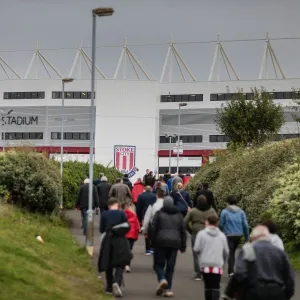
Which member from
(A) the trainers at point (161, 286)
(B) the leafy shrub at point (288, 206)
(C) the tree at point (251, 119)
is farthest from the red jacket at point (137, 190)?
(C) the tree at point (251, 119)

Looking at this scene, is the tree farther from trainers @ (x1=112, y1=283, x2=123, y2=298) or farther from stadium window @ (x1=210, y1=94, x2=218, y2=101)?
stadium window @ (x1=210, y1=94, x2=218, y2=101)

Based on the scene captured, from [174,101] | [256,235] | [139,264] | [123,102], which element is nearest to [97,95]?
[123,102]

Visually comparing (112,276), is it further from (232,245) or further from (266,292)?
(266,292)

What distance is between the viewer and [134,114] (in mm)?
87938

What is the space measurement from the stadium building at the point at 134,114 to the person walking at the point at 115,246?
233ft

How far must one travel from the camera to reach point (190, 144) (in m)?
89.9

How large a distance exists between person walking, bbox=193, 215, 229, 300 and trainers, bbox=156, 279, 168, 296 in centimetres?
167

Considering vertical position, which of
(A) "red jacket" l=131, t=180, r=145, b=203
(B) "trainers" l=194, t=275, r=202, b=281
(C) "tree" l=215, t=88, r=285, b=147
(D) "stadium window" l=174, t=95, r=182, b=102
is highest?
(D) "stadium window" l=174, t=95, r=182, b=102

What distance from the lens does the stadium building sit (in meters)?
86.9

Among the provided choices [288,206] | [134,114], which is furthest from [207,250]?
[134,114]

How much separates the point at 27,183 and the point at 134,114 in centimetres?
6277

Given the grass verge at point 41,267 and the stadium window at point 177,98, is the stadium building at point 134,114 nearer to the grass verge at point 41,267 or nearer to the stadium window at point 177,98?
the stadium window at point 177,98

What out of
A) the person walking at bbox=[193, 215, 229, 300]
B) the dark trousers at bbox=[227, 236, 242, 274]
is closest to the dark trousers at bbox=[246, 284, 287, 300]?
the person walking at bbox=[193, 215, 229, 300]

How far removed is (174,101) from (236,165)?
61150 millimetres
